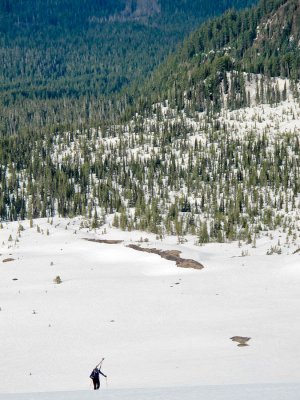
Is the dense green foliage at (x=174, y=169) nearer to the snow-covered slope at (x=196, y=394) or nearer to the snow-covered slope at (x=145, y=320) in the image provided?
the snow-covered slope at (x=145, y=320)

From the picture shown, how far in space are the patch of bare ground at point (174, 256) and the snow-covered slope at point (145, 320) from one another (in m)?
0.87

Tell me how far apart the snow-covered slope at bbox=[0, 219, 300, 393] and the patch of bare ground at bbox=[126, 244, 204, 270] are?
2.87 ft

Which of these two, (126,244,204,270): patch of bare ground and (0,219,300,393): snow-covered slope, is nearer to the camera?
(0,219,300,393): snow-covered slope

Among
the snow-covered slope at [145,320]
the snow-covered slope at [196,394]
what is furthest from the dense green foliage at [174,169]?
the snow-covered slope at [196,394]

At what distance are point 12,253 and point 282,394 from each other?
59694 millimetres

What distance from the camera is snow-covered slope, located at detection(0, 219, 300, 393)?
32469mm

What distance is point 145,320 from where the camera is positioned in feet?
142

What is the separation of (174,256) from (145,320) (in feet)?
75.8

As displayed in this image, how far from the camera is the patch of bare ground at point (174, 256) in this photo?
61844mm

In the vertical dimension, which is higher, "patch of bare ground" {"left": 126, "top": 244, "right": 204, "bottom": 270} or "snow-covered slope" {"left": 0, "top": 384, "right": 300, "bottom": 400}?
"snow-covered slope" {"left": 0, "top": 384, "right": 300, "bottom": 400}

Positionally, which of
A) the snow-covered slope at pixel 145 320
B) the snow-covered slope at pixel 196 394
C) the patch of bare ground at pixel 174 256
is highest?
the snow-covered slope at pixel 196 394

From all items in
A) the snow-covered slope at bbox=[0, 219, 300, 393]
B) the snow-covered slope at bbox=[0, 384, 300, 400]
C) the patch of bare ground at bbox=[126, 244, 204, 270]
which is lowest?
the patch of bare ground at bbox=[126, 244, 204, 270]

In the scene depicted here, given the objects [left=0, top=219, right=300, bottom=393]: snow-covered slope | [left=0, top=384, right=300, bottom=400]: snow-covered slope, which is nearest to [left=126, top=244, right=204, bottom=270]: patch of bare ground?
[left=0, top=219, right=300, bottom=393]: snow-covered slope

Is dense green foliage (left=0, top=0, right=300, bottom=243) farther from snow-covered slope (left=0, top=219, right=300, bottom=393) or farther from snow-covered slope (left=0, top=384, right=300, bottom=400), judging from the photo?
snow-covered slope (left=0, top=384, right=300, bottom=400)
